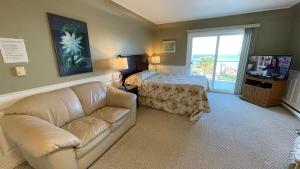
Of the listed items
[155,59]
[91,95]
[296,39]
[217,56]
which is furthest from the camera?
[155,59]

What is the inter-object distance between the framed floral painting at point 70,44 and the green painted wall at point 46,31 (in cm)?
8

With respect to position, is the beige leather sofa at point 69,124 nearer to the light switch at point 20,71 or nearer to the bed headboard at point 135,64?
the light switch at point 20,71

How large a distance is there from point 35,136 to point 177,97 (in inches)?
94.9

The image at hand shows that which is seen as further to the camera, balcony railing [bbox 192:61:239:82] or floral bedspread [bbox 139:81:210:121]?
balcony railing [bbox 192:61:239:82]

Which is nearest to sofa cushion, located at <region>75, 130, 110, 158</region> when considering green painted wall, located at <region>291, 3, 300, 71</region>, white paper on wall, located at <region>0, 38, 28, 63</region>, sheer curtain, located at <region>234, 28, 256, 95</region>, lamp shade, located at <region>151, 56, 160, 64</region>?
white paper on wall, located at <region>0, 38, 28, 63</region>

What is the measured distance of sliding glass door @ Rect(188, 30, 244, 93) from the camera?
13.5 ft

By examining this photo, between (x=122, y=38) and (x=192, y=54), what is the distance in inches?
105

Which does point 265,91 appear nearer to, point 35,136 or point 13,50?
point 35,136

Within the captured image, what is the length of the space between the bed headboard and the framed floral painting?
1.14 m

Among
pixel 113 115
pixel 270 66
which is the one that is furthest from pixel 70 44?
pixel 270 66

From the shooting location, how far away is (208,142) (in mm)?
2059

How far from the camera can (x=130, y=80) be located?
3.38 meters

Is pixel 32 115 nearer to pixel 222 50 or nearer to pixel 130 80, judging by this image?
pixel 130 80

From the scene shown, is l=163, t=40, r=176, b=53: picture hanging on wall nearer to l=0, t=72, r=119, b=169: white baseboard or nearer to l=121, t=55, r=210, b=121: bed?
l=121, t=55, r=210, b=121: bed
